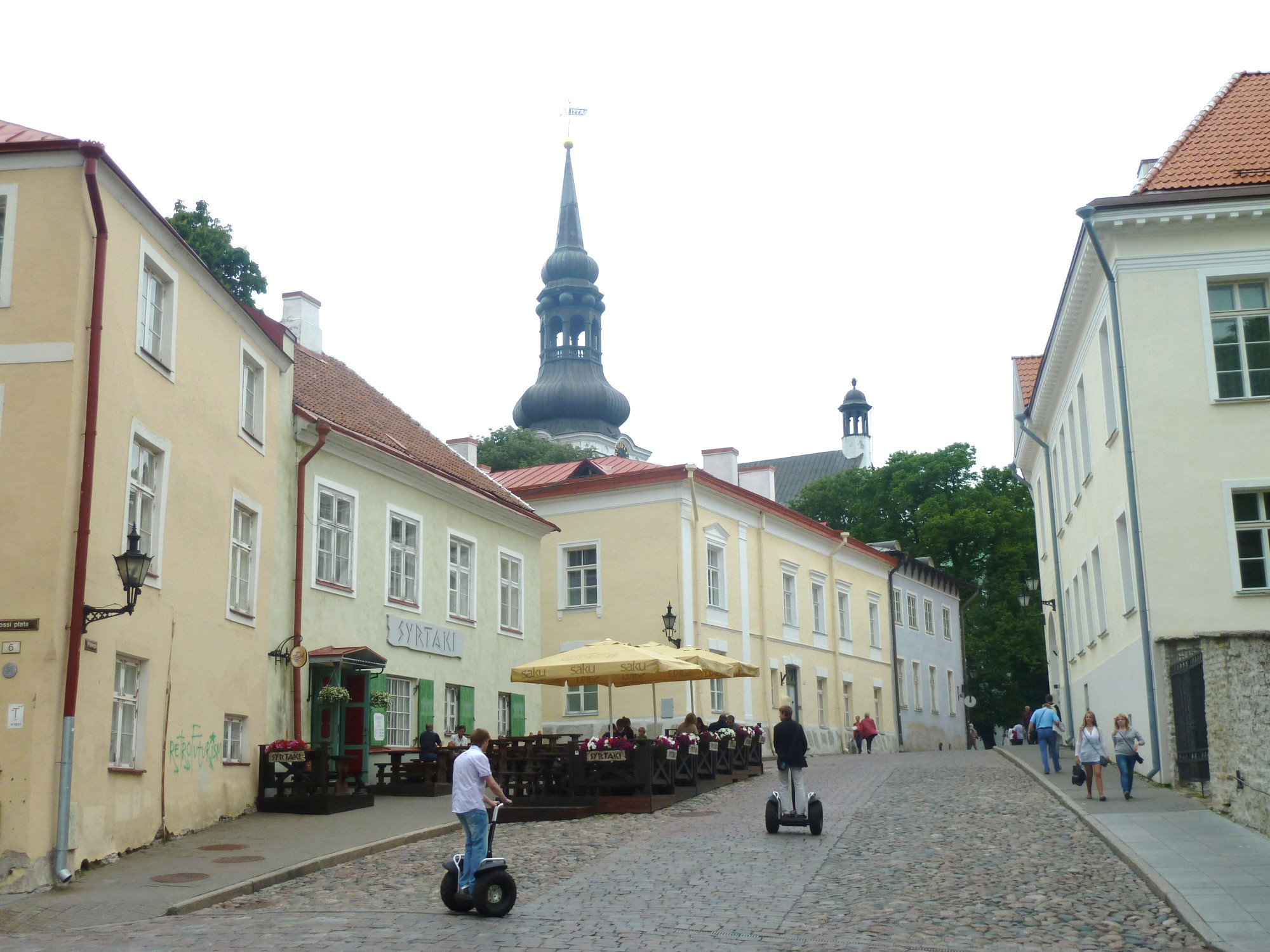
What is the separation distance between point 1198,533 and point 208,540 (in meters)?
14.0

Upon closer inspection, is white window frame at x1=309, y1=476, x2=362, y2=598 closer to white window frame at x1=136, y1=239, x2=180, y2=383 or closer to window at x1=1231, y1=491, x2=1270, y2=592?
white window frame at x1=136, y1=239, x2=180, y2=383

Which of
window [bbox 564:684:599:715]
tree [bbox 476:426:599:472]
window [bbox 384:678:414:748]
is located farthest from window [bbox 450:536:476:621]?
tree [bbox 476:426:599:472]

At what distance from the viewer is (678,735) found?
22844 millimetres

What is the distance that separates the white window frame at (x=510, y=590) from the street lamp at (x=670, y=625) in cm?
365

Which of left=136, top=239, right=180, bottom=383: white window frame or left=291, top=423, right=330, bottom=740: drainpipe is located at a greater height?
left=136, top=239, right=180, bottom=383: white window frame

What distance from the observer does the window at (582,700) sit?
3609 centimetres

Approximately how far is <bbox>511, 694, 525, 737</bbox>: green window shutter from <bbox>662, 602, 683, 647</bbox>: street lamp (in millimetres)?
4350

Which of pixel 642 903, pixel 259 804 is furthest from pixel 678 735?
pixel 642 903

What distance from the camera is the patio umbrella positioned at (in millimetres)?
22297

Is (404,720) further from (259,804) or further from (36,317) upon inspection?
(36,317)

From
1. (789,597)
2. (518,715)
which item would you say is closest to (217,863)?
(518,715)

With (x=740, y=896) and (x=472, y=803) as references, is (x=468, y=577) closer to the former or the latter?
(x=472, y=803)

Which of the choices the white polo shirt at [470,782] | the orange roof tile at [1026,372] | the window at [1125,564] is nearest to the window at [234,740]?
the white polo shirt at [470,782]

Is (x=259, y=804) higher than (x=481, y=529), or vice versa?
(x=481, y=529)
